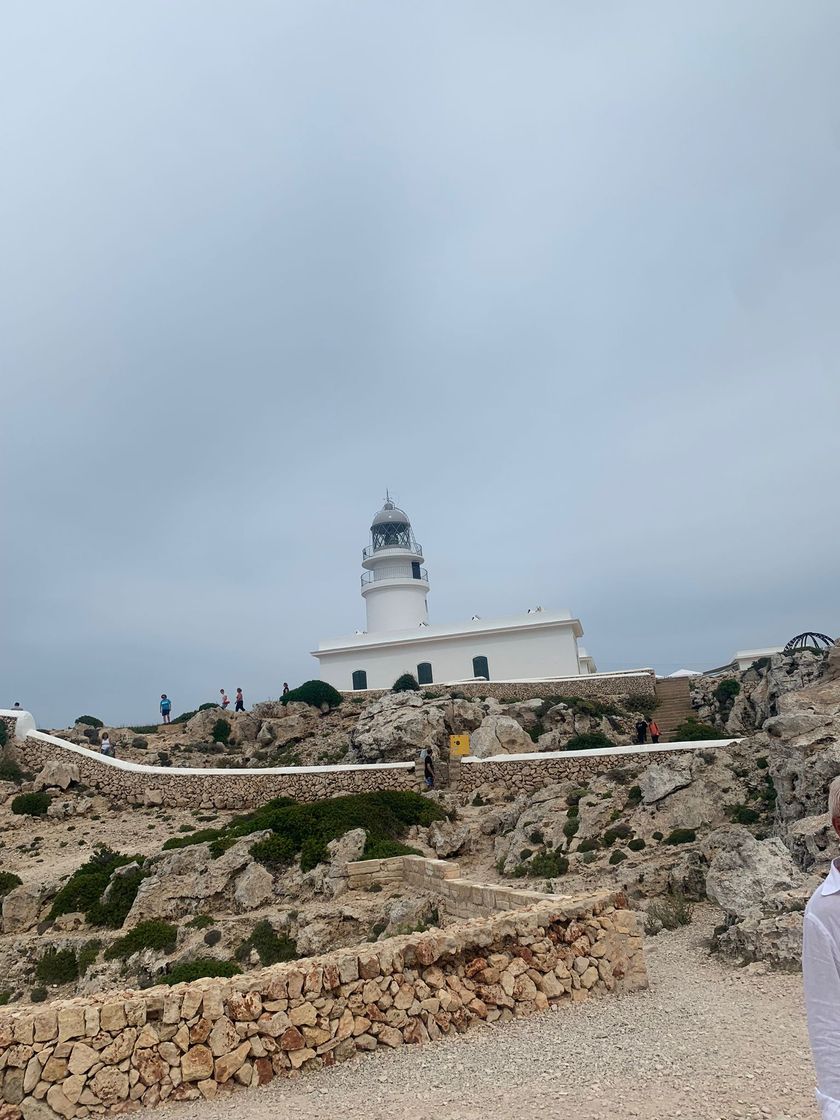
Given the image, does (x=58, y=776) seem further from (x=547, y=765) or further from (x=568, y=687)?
(x=568, y=687)

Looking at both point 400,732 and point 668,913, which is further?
point 400,732

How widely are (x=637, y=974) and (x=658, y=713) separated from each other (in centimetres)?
2587

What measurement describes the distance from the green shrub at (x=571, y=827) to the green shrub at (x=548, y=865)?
79 cm

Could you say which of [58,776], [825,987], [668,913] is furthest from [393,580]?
[825,987]

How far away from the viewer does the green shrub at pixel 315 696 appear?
34.4m

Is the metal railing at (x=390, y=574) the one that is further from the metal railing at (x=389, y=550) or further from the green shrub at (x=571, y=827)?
the green shrub at (x=571, y=827)

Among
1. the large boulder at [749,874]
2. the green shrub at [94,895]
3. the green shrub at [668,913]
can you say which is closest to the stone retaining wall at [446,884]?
the green shrub at [668,913]

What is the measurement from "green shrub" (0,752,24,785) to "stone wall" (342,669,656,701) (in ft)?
50.4

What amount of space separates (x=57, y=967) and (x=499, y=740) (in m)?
14.4

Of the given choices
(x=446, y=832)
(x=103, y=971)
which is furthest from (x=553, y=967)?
(x=446, y=832)

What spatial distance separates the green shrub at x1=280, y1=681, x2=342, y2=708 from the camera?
34.4 meters

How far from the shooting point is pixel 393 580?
4394cm

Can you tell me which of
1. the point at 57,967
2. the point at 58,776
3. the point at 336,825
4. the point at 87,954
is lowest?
the point at 57,967

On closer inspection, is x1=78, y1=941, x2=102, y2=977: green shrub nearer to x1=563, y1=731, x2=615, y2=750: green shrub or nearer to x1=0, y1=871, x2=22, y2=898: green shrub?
x1=0, y1=871, x2=22, y2=898: green shrub
